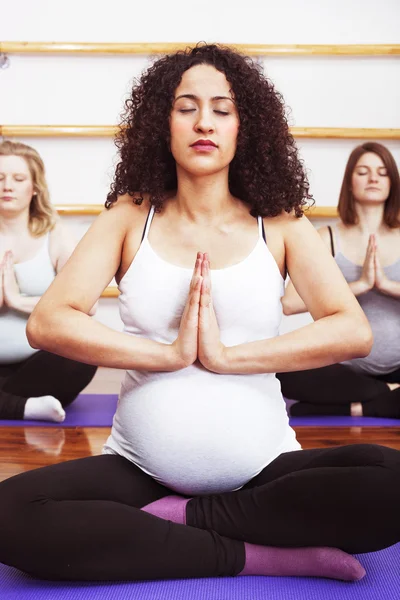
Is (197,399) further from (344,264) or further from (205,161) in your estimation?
(344,264)

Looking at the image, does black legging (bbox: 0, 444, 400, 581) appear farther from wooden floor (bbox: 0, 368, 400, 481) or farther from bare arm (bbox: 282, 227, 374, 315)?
bare arm (bbox: 282, 227, 374, 315)

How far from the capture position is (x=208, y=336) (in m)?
1.29

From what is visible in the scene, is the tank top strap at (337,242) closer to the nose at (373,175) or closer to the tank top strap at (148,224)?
the nose at (373,175)

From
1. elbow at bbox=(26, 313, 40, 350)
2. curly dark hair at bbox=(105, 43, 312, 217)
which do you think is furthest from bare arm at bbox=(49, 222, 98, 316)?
elbow at bbox=(26, 313, 40, 350)

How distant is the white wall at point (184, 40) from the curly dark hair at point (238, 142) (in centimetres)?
203

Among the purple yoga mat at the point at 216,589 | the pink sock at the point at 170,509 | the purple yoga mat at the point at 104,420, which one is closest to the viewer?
the purple yoga mat at the point at 216,589

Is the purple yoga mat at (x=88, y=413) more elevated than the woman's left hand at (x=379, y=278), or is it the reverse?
the woman's left hand at (x=379, y=278)

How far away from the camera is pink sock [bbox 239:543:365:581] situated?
4.16ft

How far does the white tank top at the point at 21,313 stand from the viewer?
261cm

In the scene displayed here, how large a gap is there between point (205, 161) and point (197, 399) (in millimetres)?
414

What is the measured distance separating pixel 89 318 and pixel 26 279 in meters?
1.37

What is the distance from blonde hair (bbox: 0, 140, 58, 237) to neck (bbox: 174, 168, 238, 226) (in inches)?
51.6

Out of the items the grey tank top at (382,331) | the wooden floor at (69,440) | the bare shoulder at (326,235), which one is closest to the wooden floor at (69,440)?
the wooden floor at (69,440)

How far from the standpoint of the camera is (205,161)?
4.54 feet
